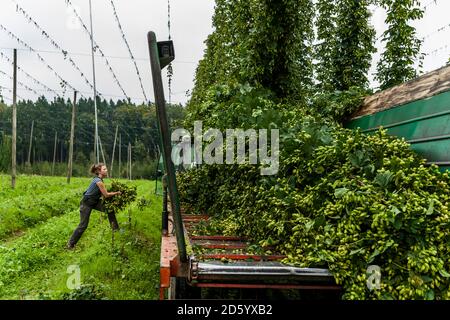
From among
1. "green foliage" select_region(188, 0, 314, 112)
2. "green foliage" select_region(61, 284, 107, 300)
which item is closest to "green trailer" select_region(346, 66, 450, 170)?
"green foliage" select_region(188, 0, 314, 112)

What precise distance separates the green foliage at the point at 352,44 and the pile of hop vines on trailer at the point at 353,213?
13672 millimetres

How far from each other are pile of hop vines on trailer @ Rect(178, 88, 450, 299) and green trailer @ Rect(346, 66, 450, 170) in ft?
0.79

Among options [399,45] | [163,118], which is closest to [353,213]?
[163,118]

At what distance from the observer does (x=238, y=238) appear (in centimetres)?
482

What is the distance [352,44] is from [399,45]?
2.69m

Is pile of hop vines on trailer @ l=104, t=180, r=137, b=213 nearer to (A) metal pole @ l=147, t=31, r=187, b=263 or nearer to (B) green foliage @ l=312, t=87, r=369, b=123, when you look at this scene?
(B) green foliage @ l=312, t=87, r=369, b=123

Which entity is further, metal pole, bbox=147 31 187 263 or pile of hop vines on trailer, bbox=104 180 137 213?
pile of hop vines on trailer, bbox=104 180 137 213

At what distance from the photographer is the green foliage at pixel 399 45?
48.9ft

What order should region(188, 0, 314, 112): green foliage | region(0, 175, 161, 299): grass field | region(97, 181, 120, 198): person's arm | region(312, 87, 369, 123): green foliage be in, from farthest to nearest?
region(188, 0, 314, 112): green foliage
region(97, 181, 120, 198): person's arm
region(312, 87, 369, 123): green foliage
region(0, 175, 161, 299): grass field

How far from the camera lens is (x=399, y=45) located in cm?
1591

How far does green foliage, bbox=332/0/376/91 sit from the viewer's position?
1806 centimetres

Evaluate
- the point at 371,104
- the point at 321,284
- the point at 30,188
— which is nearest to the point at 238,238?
the point at 321,284
